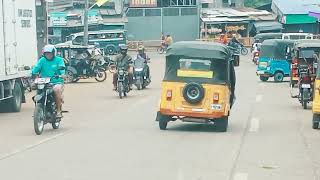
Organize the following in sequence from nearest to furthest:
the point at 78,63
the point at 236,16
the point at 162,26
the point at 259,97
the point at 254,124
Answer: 1. the point at 254,124
2. the point at 259,97
3. the point at 78,63
4. the point at 236,16
5. the point at 162,26

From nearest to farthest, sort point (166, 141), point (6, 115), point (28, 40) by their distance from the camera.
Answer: point (166, 141) → point (6, 115) → point (28, 40)

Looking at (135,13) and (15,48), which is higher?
(135,13)

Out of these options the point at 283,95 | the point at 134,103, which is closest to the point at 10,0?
the point at 134,103

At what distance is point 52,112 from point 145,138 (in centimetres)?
231

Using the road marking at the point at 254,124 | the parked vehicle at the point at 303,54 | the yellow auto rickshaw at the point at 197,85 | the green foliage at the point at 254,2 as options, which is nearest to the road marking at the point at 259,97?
the parked vehicle at the point at 303,54

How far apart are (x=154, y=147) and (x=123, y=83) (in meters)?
12.4

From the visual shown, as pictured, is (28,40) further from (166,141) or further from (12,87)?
(166,141)

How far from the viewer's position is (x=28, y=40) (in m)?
22.4

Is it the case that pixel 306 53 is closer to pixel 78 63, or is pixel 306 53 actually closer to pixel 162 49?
pixel 78 63

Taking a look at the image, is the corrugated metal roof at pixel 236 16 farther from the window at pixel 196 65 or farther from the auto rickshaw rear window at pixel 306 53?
the window at pixel 196 65

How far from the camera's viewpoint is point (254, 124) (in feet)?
57.4

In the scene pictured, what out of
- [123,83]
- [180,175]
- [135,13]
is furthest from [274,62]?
[135,13]

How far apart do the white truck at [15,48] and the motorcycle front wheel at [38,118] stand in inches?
189

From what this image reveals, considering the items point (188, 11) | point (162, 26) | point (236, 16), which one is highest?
point (188, 11)
